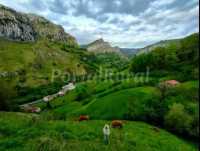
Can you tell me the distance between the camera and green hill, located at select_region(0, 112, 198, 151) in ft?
77.4

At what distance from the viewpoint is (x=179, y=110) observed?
41219mm

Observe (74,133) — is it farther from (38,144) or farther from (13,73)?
(13,73)

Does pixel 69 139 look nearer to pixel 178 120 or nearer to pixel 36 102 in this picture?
pixel 178 120

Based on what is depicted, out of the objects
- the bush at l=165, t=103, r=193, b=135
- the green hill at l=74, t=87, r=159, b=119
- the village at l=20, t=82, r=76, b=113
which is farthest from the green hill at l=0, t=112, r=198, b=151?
the village at l=20, t=82, r=76, b=113

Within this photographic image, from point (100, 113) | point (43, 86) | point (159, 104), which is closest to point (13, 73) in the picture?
point (43, 86)

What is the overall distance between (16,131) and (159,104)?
3044 cm

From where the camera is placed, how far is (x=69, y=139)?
26484 mm

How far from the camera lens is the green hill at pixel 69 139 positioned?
23578 millimetres

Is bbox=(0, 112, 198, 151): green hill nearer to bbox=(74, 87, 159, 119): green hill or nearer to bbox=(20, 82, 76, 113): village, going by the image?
bbox=(74, 87, 159, 119): green hill

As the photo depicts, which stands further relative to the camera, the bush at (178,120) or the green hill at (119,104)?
the green hill at (119,104)

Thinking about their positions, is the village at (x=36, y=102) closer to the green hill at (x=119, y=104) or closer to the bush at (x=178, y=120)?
the green hill at (x=119, y=104)

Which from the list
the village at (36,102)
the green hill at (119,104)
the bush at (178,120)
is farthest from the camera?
the village at (36,102)

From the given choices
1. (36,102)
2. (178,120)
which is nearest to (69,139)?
(178,120)

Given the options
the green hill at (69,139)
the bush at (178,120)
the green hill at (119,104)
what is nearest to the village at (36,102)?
the green hill at (119,104)
